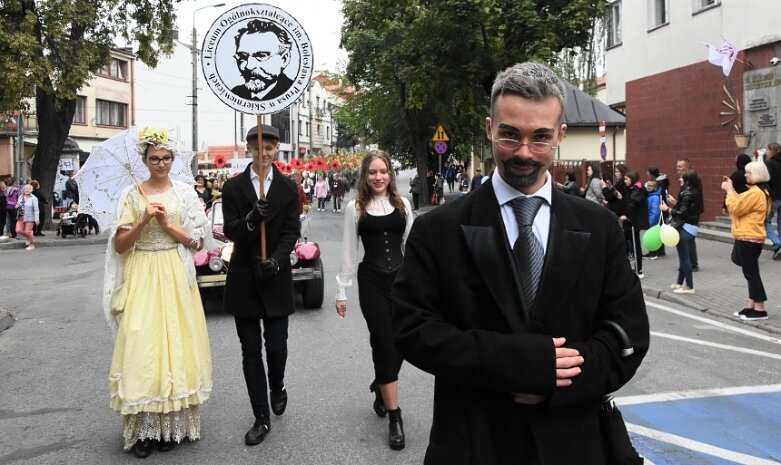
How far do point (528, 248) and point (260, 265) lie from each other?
284cm

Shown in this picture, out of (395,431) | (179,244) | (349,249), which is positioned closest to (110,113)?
(179,244)

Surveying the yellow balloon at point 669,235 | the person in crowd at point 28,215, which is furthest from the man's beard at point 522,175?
the person in crowd at point 28,215

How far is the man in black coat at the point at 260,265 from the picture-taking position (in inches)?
183

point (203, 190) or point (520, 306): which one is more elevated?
point (203, 190)

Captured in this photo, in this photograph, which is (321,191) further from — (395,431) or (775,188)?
(395,431)

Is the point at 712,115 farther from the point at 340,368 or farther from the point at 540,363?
the point at 540,363

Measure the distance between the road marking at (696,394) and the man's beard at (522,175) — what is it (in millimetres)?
3845

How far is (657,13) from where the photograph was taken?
21.2 meters

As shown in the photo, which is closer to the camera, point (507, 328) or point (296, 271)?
point (507, 328)

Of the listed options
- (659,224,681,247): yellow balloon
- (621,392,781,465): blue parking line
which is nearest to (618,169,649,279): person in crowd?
(659,224,681,247): yellow balloon

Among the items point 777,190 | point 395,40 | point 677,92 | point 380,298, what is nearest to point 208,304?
point 380,298

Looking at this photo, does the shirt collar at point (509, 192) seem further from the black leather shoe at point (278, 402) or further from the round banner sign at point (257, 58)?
the black leather shoe at point (278, 402)

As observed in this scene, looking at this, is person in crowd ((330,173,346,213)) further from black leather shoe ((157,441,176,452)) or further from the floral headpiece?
black leather shoe ((157,441,176,452))

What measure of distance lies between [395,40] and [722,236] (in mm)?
19848
